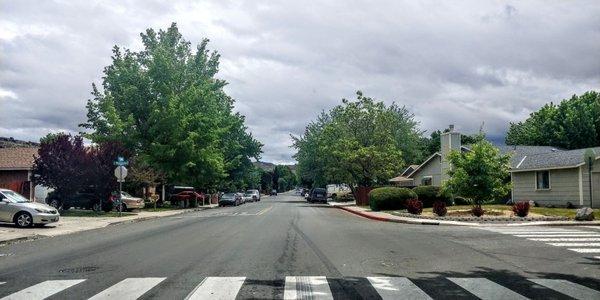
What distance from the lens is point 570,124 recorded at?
5734cm

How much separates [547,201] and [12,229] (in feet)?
96.2

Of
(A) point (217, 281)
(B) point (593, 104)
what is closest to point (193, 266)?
(A) point (217, 281)

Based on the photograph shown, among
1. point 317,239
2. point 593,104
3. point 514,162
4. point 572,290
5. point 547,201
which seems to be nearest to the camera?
point 572,290

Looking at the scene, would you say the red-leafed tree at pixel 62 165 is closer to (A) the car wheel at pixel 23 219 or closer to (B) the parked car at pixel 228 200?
Result: (A) the car wheel at pixel 23 219

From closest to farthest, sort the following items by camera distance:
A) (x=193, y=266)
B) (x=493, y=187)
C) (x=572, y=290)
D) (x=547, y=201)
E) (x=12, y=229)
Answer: (x=572, y=290) < (x=193, y=266) < (x=12, y=229) < (x=493, y=187) < (x=547, y=201)

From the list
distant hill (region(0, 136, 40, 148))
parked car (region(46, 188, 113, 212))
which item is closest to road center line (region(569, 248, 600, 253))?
parked car (region(46, 188, 113, 212))

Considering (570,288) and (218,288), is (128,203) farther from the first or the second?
(570,288)

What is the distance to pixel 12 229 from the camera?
19.0 m

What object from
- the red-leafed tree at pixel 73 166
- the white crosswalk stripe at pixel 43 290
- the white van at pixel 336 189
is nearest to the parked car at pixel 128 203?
the red-leafed tree at pixel 73 166

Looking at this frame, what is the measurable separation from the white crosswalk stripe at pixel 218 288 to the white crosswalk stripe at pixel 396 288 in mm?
2043

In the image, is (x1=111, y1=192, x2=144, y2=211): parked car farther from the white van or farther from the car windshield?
the white van

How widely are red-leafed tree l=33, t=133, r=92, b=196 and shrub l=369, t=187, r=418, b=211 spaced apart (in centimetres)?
1726

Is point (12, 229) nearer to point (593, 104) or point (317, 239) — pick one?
point (317, 239)

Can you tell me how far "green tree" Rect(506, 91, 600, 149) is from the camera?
186ft
